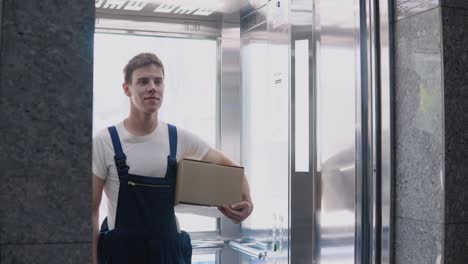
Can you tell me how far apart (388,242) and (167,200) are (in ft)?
3.79

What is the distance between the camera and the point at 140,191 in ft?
11.7

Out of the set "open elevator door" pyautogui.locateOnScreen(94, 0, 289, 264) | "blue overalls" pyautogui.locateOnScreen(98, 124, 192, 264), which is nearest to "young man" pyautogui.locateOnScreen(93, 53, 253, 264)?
"blue overalls" pyautogui.locateOnScreen(98, 124, 192, 264)

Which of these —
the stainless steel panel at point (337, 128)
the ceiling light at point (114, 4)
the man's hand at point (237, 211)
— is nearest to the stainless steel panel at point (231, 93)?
the ceiling light at point (114, 4)

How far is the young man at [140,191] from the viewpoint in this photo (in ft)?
11.6

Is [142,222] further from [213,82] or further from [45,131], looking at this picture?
[213,82]

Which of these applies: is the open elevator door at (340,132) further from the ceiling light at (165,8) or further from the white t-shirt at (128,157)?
the ceiling light at (165,8)

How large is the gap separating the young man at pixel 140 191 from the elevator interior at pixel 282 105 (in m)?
0.60

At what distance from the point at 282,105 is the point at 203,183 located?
1149mm

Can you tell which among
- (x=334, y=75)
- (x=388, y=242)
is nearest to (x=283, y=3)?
(x=334, y=75)

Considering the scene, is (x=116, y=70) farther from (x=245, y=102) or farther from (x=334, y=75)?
(x=334, y=75)

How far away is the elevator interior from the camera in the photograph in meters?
3.81

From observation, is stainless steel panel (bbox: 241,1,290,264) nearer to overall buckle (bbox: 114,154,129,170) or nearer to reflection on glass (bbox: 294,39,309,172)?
reflection on glass (bbox: 294,39,309,172)

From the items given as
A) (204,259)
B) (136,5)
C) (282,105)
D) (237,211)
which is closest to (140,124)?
(237,211)

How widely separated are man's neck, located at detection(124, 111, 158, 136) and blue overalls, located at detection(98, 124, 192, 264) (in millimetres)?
118
